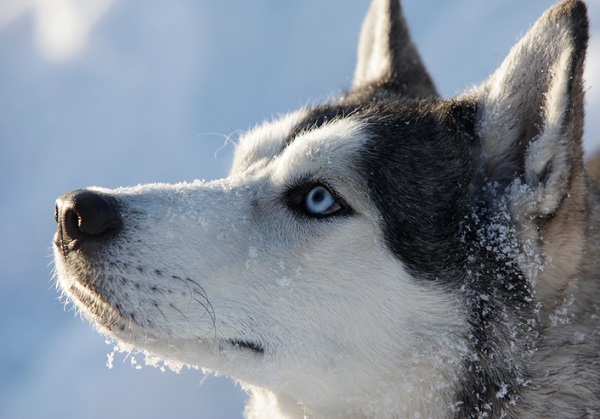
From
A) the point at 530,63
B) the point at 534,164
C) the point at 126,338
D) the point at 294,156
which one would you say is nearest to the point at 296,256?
the point at 294,156

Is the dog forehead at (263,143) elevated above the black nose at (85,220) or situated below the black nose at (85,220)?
above

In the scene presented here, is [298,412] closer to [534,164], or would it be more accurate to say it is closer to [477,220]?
[477,220]

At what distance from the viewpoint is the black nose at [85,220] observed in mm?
2162

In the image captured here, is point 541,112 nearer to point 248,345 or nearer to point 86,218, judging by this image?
point 248,345

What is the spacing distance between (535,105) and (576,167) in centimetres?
28

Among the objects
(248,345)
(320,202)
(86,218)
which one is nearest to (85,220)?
(86,218)

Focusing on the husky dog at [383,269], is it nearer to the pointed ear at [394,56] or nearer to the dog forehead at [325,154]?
the dog forehead at [325,154]

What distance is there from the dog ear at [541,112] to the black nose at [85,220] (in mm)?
1453

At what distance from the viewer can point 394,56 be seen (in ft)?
11.9

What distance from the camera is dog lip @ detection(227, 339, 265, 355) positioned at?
2242mm

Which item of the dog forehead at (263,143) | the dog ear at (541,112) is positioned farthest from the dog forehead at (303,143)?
the dog ear at (541,112)

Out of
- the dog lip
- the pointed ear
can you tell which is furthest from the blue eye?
the pointed ear

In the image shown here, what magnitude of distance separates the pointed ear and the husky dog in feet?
3.80

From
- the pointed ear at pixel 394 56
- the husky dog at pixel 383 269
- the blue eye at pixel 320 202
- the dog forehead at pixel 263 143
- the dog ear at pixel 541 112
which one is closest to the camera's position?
the dog ear at pixel 541 112
